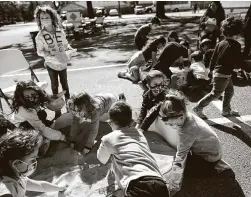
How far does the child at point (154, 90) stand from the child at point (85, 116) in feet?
1.92

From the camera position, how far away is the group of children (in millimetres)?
2078

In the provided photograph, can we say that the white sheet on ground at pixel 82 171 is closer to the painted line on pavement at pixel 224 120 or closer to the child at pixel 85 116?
the child at pixel 85 116

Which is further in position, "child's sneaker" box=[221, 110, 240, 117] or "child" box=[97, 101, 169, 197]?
"child's sneaker" box=[221, 110, 240, 117]

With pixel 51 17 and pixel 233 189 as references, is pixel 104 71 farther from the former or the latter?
pixel 233 189

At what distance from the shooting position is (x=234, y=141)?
3553 mm

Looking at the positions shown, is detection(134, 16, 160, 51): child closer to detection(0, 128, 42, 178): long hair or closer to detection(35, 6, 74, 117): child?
detection(35, 6, 74, 117): child

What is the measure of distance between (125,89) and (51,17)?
2.21m

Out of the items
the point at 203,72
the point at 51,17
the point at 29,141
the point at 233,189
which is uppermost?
the point at 51,17

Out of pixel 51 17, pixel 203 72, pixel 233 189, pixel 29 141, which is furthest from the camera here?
pixel 203 72

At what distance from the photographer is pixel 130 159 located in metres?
2.18

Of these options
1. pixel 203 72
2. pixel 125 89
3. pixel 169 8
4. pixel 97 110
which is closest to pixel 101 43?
pixel 125 89

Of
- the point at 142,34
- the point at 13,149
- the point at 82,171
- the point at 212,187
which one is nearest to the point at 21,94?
the point at 82,171

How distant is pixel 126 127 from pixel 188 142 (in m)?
0.61

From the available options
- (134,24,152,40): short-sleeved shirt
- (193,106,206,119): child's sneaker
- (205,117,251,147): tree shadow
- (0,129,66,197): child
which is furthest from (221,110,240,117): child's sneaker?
(0,129,66,197): child
